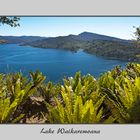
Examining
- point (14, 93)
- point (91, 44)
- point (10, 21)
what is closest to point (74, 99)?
point (91, 44)

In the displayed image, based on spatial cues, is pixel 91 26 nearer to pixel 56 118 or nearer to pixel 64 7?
pixel 64 7

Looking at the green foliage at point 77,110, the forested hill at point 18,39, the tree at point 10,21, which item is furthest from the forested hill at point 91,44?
the green foliage at point 77,110

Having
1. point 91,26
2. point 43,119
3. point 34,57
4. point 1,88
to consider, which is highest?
point 91,26

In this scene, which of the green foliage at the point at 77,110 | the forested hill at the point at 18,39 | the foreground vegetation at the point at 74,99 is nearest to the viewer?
the green foliage at the point at 77,110

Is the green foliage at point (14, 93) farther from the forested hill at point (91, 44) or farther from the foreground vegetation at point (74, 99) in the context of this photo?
the forested hill at point (91, 44)

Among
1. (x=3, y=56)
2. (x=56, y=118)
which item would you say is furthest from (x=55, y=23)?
(x=56, y=118)
